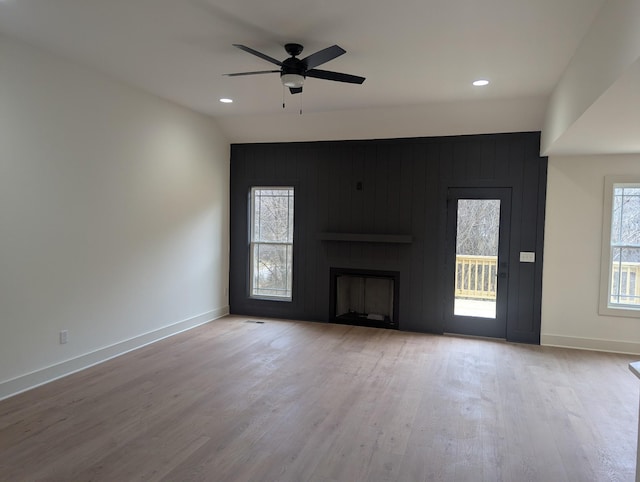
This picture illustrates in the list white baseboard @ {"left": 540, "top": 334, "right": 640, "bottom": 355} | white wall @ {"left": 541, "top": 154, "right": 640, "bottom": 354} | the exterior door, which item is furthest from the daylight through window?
the exterior door

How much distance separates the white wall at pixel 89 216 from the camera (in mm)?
3637

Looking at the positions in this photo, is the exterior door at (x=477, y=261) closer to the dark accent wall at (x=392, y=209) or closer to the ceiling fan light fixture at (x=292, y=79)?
the dark accent wall at (x=392, y=209)

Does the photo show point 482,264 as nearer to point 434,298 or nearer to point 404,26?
point 434,298

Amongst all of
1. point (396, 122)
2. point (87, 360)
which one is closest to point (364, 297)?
point (396, 122)

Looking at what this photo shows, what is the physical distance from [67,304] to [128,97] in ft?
7.47

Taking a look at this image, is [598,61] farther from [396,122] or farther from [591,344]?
[591,344]

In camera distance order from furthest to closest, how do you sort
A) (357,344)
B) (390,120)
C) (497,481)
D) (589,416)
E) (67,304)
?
(390,120), (357,344), (67,304), (589,416), (497,481)

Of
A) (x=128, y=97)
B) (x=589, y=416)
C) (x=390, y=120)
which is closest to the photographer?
(x=589, y=416)

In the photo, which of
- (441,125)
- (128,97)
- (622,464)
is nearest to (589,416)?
(622,464)

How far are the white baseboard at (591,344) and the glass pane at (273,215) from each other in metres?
3.78

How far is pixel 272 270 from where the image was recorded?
6.81 m

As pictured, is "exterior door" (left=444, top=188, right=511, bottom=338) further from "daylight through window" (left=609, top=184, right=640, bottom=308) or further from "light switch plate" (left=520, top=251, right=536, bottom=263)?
"daylight through window" (left=609, top=184, right=640, bottom=308)

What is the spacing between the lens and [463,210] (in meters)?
5.84

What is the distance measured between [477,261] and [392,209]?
1.33 m
